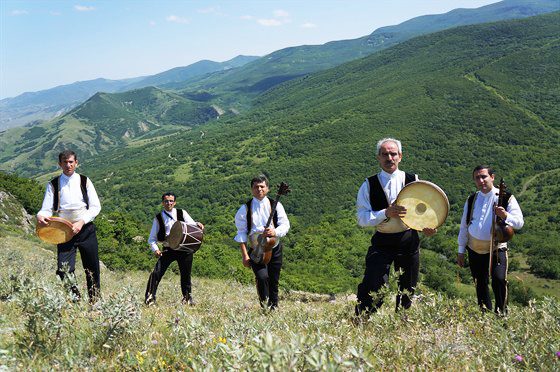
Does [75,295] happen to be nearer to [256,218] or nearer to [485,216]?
[256,218]

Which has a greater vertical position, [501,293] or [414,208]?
[414,208]

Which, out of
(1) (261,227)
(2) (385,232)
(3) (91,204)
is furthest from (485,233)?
(3) (91,204)

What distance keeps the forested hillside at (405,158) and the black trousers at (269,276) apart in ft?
73.9

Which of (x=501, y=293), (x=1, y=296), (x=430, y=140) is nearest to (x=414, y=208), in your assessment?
(x=501, y=293)

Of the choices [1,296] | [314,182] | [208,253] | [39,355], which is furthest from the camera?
[314,182]

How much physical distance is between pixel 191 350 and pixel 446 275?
4932cm

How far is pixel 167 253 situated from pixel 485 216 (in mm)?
5233

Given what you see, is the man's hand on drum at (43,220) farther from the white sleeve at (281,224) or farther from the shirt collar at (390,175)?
the shirt collar at (390,175)

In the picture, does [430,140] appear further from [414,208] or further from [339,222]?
[414,208]

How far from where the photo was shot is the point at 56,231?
17.3ft

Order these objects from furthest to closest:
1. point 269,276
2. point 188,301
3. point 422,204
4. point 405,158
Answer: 1. point 405,158
2. point 188,301
3. point 269,276
4. point 422,204

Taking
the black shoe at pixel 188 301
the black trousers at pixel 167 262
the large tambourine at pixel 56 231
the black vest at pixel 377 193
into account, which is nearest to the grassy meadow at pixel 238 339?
the black vest at pixel 377 193

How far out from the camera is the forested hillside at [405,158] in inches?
2156

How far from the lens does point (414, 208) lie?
14.8ft
